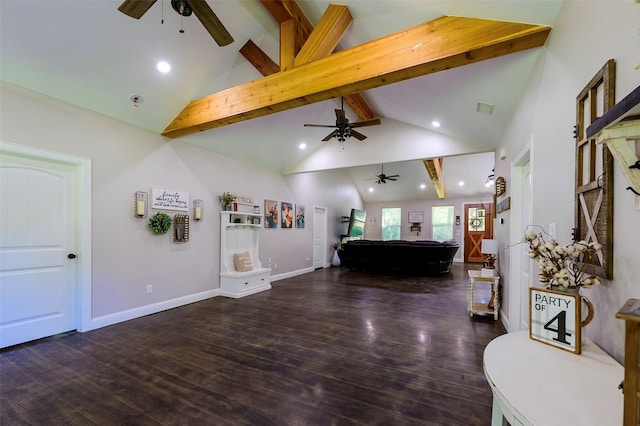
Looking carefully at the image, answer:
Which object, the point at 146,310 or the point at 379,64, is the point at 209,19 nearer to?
the point at 379,64

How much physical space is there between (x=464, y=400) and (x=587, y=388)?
1.42m

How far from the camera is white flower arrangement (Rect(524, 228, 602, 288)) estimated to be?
1.20 metres

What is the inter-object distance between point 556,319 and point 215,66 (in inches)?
169

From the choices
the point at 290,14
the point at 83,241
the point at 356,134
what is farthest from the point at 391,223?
the point at 83,241

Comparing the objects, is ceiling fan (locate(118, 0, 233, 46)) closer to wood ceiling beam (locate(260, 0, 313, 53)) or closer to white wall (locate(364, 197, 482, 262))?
wood ceiling beam (locate(260, 0, 313, 53))

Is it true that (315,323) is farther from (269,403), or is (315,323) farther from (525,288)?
(525,288)

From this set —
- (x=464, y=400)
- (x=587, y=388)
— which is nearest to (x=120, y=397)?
(x=464, y=400)

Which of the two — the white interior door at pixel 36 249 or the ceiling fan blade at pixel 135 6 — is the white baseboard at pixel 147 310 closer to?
the white interior door at pixel 36 249

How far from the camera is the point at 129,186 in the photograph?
155 inches

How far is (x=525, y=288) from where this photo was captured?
2.84 meters

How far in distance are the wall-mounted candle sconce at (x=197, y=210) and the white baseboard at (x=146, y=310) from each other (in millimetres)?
1314

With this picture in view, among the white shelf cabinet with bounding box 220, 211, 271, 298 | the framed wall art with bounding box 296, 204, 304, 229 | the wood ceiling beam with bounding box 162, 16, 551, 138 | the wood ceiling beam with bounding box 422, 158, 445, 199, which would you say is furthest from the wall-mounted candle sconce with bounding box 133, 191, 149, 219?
the wood ceiling beam with bounding box 422, 158, 445, 199

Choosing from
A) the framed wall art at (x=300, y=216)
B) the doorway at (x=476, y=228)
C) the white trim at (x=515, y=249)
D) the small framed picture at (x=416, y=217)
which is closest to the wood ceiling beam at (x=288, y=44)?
the white trim at (x=515, y=249)

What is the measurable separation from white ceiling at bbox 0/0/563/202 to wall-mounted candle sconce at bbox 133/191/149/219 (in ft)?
3.36
